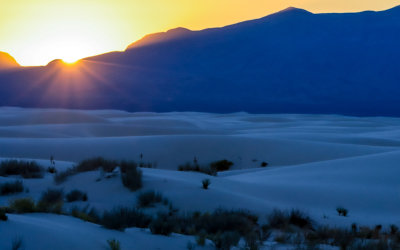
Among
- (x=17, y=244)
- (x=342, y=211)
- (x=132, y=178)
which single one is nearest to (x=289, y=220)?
(x=342, y=211)

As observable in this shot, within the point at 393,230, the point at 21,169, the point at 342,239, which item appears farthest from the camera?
the point at 21,169

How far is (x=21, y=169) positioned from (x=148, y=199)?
4.26 m

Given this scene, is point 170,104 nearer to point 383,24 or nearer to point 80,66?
point 80,66

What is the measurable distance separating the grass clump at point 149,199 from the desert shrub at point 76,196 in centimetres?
98

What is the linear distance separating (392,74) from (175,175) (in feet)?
328

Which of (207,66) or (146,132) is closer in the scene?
(146,132)

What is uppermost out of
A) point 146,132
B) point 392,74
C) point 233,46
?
point 233,46

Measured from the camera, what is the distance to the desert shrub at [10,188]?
8.50 metres

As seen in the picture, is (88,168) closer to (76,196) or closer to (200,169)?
(76,196)

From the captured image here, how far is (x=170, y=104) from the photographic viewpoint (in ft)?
305

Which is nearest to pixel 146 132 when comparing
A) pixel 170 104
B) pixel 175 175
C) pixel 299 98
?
pixel 175 175

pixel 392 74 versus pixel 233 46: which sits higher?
pixel 233 46

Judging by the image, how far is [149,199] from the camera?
25.7 feet

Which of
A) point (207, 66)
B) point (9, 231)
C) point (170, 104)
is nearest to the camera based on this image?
point (9, 231)
